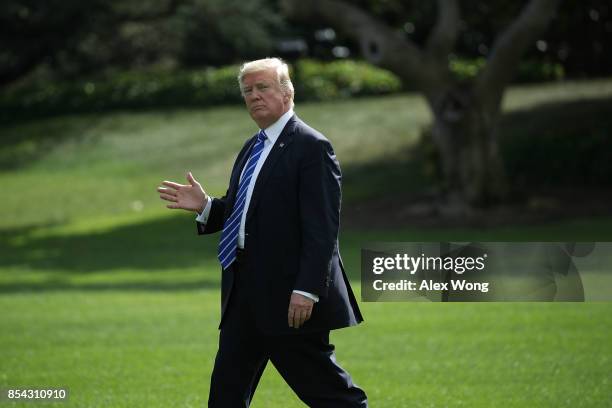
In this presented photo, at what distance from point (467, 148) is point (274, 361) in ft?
52.5

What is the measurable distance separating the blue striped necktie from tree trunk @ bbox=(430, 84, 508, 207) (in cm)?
1555

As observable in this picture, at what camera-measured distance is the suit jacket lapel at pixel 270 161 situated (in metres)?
5.38

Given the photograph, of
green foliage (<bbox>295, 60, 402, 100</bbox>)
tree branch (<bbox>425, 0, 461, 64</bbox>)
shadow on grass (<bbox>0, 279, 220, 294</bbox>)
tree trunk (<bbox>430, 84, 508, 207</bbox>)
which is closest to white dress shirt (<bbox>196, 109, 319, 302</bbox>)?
shadow on grass (<bbox>0, 279, 220, 294</bbox>)

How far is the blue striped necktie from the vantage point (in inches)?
215

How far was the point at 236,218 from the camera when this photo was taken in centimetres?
549

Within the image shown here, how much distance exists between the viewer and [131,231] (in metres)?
22.7

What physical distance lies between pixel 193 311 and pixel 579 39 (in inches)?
612

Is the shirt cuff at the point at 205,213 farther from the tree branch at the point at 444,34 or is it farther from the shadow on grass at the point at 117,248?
the tree branch at the point at 444,34

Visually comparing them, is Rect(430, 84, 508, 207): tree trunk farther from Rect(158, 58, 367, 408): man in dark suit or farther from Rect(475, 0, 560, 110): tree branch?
Rect(158, 58, 367, 408): man in dark suit

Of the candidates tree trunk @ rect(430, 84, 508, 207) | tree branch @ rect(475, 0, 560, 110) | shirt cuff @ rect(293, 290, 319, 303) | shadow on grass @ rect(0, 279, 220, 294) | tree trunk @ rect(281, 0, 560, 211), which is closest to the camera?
shirt cuff @ rect(293, 290, 319, 303)

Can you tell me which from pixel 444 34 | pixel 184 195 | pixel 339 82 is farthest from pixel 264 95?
pixel 339 82

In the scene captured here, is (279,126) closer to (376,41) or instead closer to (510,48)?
(376,41)

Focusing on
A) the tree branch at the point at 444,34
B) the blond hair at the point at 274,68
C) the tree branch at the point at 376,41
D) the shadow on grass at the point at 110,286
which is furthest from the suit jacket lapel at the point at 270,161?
the tree branch at the point at 444,34

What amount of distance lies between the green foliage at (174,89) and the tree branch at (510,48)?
13.1 metres
